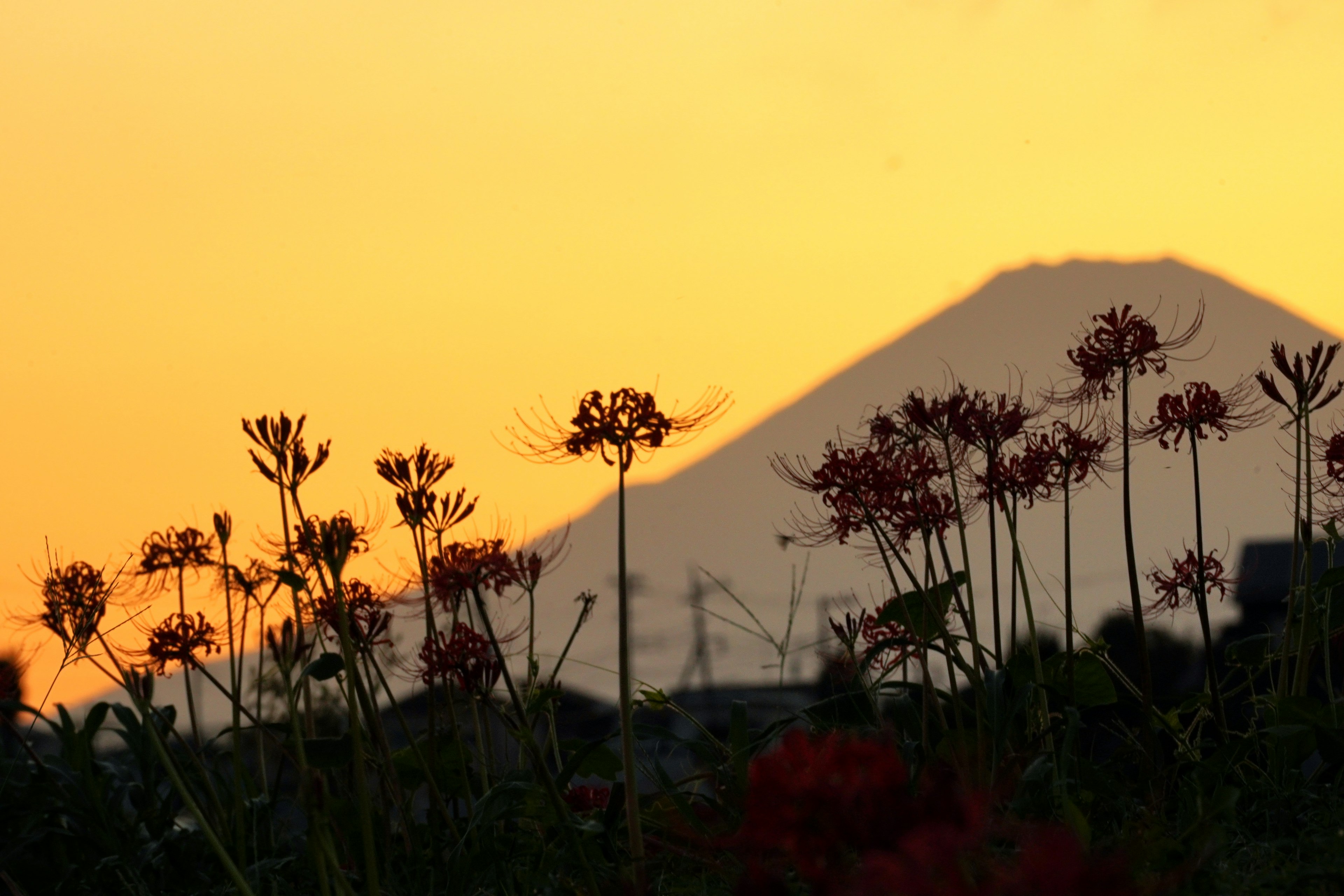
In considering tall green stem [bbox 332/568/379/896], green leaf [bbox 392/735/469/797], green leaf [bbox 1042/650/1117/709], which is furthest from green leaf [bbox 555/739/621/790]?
green leaf [bbox 1042/650/1117/709]

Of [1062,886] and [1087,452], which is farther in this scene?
[1087,452]

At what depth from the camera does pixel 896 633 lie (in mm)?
3281

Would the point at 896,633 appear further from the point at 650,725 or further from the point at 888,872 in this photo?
the point at 888,872

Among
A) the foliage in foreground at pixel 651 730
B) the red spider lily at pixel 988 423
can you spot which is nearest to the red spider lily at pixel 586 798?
the foliage in foreground at pixel 651 730

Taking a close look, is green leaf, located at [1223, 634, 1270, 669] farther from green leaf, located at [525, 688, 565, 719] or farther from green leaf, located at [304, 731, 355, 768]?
green leaf, located at [304, 731, 355, 768]

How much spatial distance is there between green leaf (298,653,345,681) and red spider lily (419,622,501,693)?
288mm

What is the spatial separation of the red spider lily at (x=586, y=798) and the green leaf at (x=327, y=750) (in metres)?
0.58

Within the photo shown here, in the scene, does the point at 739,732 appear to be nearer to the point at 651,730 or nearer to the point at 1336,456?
the point at 651,730

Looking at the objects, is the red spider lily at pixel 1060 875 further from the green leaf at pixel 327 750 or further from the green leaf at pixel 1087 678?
the green leaf at pixel 1087 678

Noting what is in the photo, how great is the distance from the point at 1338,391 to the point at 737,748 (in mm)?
1635

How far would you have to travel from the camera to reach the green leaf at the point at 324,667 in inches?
92.3

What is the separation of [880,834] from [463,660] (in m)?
1.48

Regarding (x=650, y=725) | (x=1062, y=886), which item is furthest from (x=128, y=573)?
(x=1062, y=886)

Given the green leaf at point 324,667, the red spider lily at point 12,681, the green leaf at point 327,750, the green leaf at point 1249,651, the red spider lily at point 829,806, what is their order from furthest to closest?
the red spider lily at point 12,681, the green leaf at point 1249,651, the green leaf at point 327,750, the green leaf at point 324,667, the red spider lily at point 829,806
